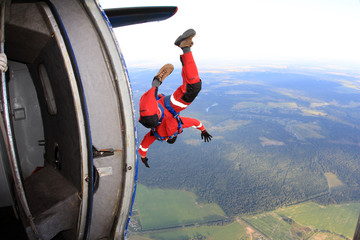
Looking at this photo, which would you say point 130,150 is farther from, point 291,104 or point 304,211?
point 291,104

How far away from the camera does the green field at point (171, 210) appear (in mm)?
67188

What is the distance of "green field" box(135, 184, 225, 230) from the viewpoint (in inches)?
2645

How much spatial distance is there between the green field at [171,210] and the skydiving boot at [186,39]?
7013 centimetres

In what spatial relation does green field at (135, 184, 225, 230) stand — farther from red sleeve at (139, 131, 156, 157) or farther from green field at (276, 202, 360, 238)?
red sleeve at (139, 131, 156, 157)

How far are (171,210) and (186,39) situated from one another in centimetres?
7417

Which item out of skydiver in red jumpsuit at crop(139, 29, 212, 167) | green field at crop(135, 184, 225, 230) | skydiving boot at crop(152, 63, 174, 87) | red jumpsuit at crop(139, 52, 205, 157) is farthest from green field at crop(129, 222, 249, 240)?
skydiving boot at crop(152, 63, 174, 87)

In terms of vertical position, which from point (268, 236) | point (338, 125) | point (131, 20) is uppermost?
point (131, 20)

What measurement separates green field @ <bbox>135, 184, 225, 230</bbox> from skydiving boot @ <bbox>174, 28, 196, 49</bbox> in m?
70.1

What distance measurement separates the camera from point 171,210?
2758 inches

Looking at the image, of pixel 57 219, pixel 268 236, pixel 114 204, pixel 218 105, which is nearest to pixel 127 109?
pixel 114 204

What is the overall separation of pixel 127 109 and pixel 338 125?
17685cm

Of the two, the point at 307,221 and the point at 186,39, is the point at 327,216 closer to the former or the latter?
the point at 307,221

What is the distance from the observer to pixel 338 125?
469ft

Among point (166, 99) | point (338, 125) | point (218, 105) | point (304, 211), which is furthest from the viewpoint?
point (218, 105)
